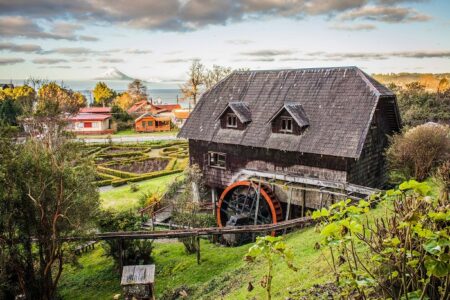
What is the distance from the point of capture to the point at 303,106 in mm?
22078

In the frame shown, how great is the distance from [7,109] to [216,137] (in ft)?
198

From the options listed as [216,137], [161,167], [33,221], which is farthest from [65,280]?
[161,167]

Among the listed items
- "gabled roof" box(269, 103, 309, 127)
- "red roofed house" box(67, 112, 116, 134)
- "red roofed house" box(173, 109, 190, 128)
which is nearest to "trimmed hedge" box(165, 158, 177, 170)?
"gabled roof" box(269, 103, 309, 127)

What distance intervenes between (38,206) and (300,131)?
1378 centimetres

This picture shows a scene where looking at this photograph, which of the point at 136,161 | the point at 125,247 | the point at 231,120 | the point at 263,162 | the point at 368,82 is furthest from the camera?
the point at 136,161

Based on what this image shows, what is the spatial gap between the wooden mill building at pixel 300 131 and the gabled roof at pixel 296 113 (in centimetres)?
6

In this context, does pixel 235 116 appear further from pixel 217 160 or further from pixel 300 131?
pixel 300 131

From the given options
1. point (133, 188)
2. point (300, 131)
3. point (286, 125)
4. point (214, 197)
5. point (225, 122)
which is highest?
point (225, 122)

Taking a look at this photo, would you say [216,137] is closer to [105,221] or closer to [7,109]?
[105,221]

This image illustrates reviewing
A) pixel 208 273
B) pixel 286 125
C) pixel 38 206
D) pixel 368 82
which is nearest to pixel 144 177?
pixel 286 125

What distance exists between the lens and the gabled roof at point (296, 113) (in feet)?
68.5

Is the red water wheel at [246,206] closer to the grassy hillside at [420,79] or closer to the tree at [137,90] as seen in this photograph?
the grassy hillside at [420,79]

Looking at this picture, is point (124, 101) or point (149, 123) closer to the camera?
point (149, 123)

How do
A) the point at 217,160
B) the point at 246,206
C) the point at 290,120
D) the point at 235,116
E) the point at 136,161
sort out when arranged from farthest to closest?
the point at 136,161
the point at 217,160
the point at 235,116
the point at 246,206
the point at 290,120
